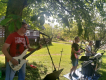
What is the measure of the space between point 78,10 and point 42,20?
1710 mm

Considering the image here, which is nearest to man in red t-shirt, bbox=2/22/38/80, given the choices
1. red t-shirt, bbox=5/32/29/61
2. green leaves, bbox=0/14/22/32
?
red t-shirt, bbox=5/32/29/61

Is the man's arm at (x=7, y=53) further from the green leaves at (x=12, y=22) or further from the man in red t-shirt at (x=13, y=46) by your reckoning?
the green leaves at (x=12, y=22)

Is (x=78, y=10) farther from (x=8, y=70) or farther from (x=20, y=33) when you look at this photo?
(x=8, y=70)

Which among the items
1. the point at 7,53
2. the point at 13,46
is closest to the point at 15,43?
the point at 13,46

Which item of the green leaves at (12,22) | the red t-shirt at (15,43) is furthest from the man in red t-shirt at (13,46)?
the green leaves at (12,22)

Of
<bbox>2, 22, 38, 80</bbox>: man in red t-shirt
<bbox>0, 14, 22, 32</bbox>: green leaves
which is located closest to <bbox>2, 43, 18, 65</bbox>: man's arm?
<bbox>2, 22, 38, 80</bbox>: man in red t-shirt

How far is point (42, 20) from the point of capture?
5.76 feet

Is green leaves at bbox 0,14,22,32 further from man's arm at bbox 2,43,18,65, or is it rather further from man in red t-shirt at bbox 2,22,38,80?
man's arm at bbox 2,43,18,65

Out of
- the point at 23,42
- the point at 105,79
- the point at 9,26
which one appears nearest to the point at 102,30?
the point at 105,79

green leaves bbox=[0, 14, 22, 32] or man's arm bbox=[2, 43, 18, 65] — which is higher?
green leaves bbox=[0, 14, 22, 32]

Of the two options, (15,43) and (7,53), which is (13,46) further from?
(7,53)

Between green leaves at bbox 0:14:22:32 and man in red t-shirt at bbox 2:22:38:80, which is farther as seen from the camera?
man in red t-shirt at bbox 2:22:38:80

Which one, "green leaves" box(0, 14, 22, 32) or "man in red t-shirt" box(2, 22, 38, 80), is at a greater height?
"green leaves" box(0, 14, 22, 32)

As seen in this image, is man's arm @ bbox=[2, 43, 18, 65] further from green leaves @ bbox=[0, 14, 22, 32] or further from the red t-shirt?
green leaves @ bbox=[0, 14, 22, 32]
